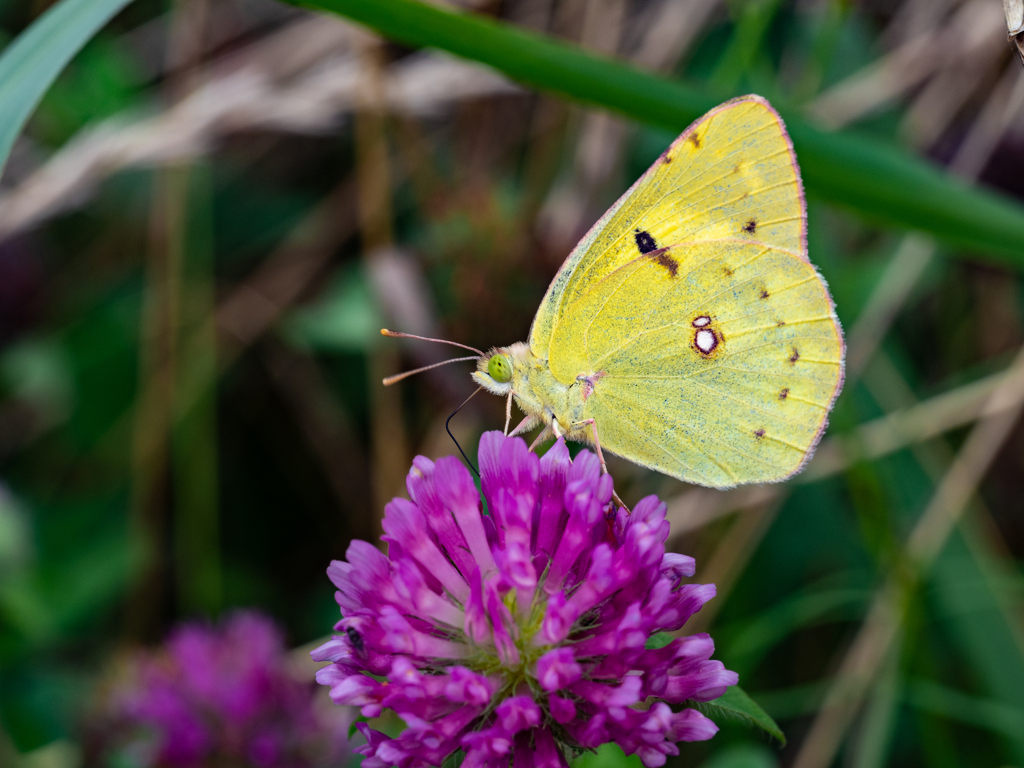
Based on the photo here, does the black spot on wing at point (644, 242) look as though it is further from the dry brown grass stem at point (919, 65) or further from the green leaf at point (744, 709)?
the dry brown grass stem at point (919, 65)

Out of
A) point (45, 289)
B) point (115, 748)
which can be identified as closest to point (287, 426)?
point (45, 289)

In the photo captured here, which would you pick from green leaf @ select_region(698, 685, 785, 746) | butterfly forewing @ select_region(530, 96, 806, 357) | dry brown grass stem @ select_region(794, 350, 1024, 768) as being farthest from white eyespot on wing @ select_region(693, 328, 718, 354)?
dry brown grass stem @ select_region(794, 350, 1024, 768)

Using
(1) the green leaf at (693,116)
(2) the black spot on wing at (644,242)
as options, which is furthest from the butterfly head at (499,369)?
(1) the green leaf at (693,116)

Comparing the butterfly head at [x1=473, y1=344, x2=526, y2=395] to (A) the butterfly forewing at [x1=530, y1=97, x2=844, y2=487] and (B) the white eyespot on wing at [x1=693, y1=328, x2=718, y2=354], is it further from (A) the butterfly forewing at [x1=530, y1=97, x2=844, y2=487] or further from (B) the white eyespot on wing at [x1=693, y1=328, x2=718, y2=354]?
(B) the white eyespot on wing at [x1=693, y1=328, x2=718, y2=354]

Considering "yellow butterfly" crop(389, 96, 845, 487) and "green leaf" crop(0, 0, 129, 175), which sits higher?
"green leaf" crop(0, 0, 129, 175)

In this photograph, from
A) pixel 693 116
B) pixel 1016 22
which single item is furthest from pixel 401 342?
pixel 1016 22

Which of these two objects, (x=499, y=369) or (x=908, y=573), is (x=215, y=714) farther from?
(x=908, y=573)
